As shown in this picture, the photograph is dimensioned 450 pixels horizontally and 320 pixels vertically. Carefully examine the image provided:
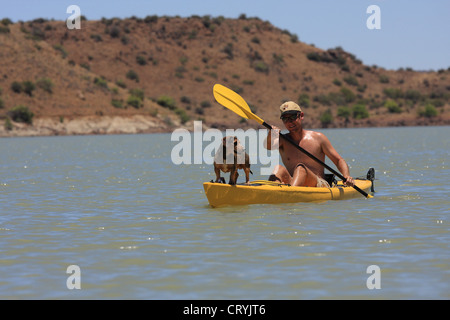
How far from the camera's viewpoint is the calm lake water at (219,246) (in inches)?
269

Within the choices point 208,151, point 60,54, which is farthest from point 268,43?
point 208,151

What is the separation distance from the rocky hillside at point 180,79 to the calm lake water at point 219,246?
53060 millimetres

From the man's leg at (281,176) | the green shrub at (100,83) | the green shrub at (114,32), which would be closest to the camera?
the man's leg at (281,176)

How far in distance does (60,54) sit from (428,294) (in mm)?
81690

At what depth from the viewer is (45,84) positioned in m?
72.2

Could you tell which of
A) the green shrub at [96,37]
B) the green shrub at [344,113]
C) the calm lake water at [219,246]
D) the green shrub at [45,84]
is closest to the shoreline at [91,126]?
the green shrub at [45,84]

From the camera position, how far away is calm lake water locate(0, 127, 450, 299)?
6.82m

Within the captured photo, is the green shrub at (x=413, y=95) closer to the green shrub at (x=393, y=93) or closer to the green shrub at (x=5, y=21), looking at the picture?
the green shrub at (x=393, y=93)

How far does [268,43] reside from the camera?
114 metres

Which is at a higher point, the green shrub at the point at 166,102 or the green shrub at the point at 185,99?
the green shrub at the point at 185,99

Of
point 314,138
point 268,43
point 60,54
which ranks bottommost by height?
point 314,138

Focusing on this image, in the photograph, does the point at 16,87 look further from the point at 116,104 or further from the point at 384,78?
the point at 384,78

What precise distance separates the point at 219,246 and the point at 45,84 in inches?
2602
